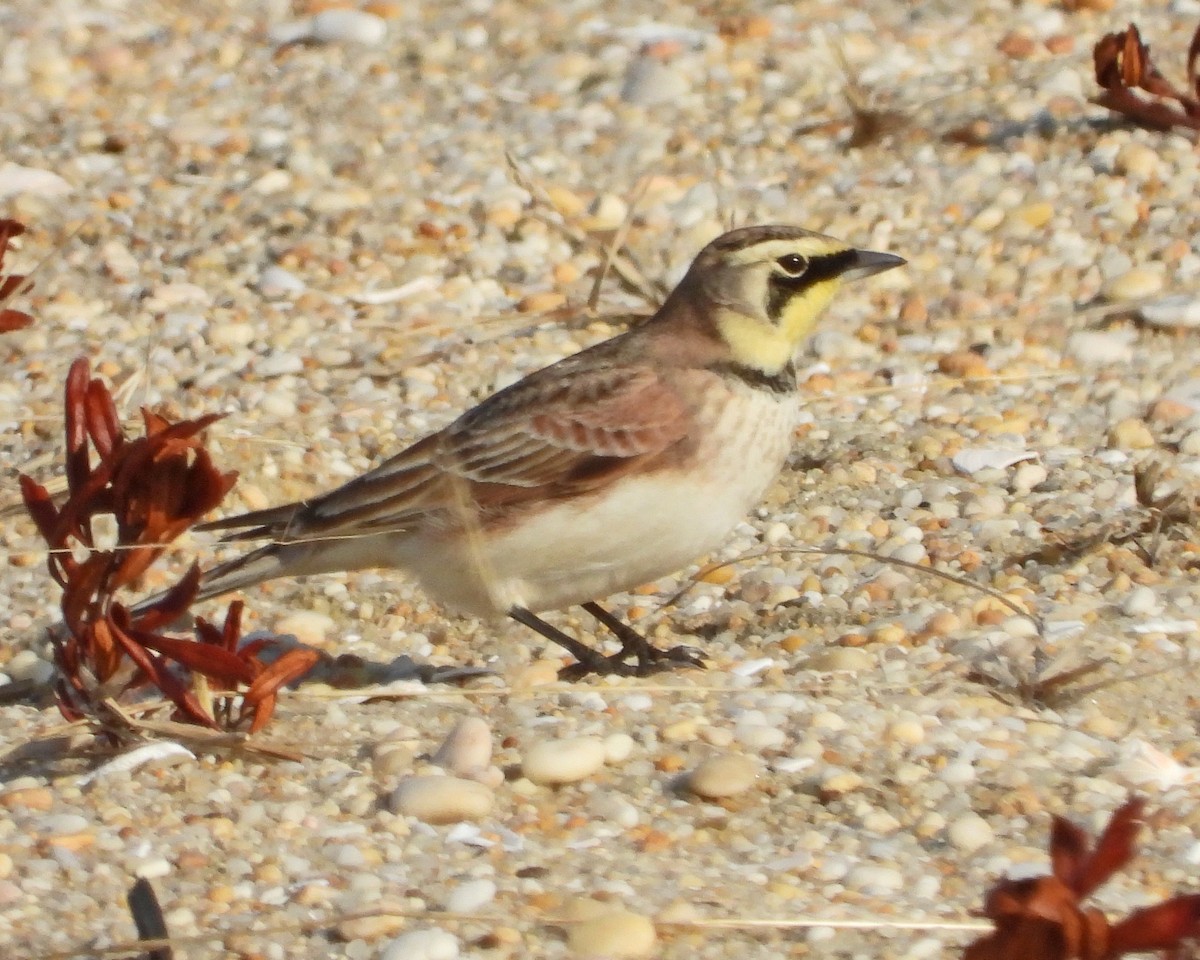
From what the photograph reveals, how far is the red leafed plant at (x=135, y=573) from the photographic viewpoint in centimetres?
388

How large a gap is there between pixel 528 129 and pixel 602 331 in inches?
48.0

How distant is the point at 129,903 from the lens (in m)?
3.31

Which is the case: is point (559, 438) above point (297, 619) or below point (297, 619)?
above

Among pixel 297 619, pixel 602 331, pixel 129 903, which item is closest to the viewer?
pixel 129 903

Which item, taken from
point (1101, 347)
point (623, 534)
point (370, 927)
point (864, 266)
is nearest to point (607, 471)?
point (623, 534)

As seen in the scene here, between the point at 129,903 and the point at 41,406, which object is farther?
the point at 41,406

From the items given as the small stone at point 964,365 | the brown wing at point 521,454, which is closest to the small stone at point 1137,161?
the small stone at point 964,365

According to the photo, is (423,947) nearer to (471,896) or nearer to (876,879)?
(471,896)

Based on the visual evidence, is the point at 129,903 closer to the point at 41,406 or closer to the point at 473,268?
the point at 41,406

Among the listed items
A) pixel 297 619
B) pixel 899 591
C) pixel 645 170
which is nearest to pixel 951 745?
pixel 899 591

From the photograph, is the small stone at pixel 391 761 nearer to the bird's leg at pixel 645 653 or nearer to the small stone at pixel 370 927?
the small stone at pixel 370 927

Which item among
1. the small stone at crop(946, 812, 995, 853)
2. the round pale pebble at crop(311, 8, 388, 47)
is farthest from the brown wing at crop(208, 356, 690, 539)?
the round pale pebble at crop(311, 8, 388, 47)

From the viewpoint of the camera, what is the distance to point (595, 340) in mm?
6504

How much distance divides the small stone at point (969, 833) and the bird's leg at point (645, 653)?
1145 millimetres
